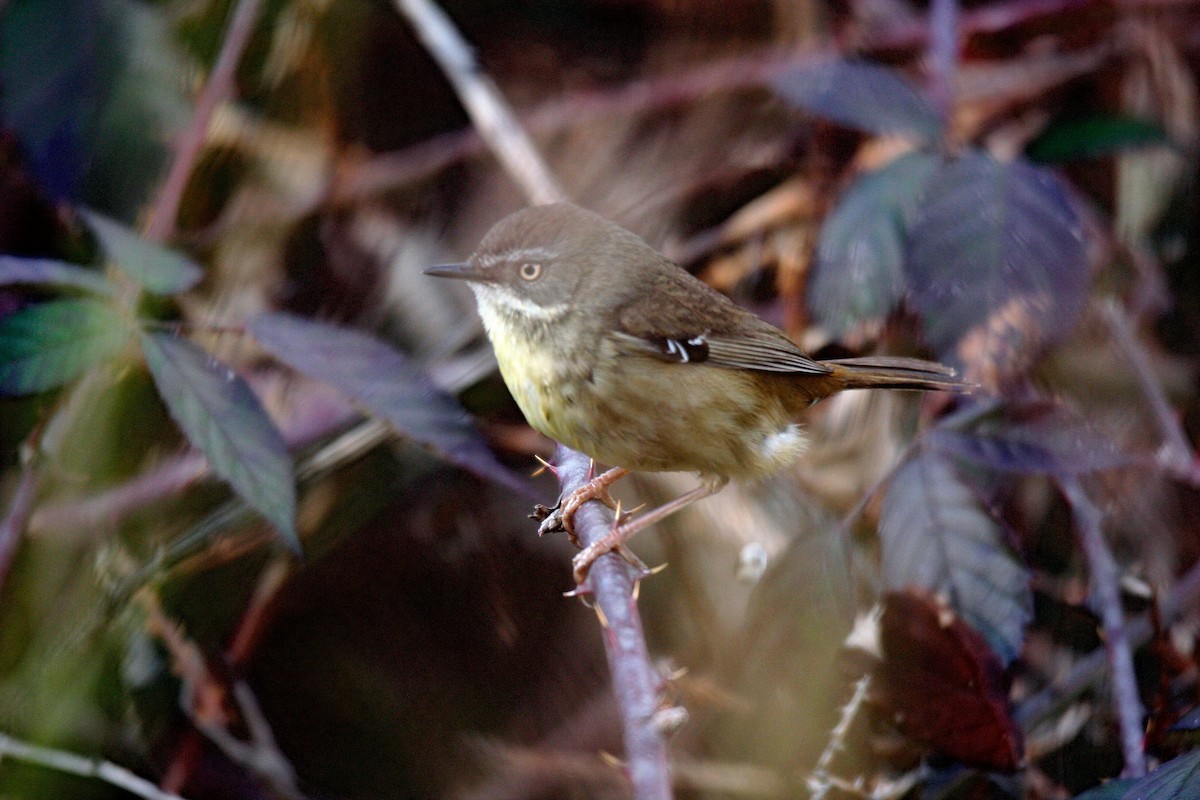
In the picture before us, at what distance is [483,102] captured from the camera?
13.2 ft

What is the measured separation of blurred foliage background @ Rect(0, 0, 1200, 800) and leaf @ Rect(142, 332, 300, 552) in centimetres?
14

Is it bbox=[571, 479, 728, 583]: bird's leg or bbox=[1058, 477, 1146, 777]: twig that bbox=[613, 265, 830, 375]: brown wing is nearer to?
bbox=[571, 479, 728, 583]: bird's leg

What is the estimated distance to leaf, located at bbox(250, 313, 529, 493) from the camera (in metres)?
2.40

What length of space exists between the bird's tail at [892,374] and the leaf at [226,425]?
1.43 meters

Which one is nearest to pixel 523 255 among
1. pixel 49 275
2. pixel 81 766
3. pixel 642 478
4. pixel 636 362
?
pixel 636 362

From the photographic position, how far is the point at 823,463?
3875 millimetres

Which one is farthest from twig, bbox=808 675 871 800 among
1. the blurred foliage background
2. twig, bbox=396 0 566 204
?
twig, bbox=396 0 566 204

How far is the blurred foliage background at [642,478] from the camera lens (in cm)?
261

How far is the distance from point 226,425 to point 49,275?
0.46 metres

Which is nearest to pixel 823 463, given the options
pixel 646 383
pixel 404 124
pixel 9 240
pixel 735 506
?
pixel 735 506

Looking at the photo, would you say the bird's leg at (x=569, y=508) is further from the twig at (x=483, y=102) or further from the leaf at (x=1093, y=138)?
the leaf at (x=1093, y=138)

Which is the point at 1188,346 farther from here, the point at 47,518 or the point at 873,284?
the point at 47,518

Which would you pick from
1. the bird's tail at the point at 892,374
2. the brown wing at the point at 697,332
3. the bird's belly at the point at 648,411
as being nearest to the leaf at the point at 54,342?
→ the bird's belly at the point at 648,411

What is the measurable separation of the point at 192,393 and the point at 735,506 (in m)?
1.93
